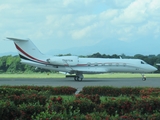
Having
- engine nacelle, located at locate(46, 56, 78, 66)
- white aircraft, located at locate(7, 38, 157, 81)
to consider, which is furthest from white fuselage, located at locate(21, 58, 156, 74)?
engine nacelle, located at locate(46, 56, 78, 66)

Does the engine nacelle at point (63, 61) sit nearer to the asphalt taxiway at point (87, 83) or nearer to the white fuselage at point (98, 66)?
the white fuselage at point (98, 66)

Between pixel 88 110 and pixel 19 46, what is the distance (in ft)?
112

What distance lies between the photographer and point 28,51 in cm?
4353

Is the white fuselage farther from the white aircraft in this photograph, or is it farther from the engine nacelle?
the engine nacelle

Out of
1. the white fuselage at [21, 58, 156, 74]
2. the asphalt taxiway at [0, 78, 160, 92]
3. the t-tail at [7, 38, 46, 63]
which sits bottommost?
the asphalt taxiway at [0, 78, 160, 92]

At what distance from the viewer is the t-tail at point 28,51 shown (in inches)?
1709

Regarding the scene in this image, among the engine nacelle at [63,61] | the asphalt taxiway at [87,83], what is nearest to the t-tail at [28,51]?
the engine nacelle at [63,61]

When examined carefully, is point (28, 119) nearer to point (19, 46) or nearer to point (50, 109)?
point (50, 109)

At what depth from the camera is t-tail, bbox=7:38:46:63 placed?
1709 inches

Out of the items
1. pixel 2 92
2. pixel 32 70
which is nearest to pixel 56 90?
pixel 2 92

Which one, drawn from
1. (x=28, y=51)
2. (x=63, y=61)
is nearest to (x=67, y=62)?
(x=63, y=61)

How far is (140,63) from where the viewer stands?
45.4 meters

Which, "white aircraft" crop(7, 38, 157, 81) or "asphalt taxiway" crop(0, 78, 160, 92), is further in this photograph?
"white aircraft" crop(7, 38, 157, 81)

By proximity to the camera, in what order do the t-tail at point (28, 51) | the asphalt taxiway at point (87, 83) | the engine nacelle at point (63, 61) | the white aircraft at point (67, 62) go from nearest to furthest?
1. the asphalt taxiway at point (87, 83)
2. the engine nacelle at point (63, 61)
3. the white aircraft at point (67, 62)
4. the t-tail at point (28, 51)
